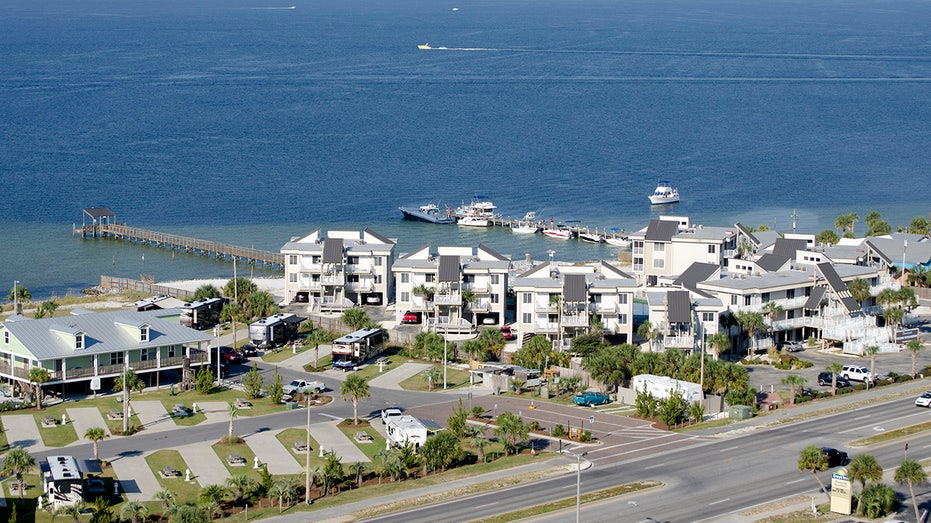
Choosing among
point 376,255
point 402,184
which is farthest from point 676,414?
point 402,184

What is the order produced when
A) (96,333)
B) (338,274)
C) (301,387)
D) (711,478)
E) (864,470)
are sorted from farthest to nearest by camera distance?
(338,274), (96,333), (301,387), (711,478), (864,470)

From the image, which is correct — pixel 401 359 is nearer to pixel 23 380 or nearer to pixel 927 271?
pixel 23 380

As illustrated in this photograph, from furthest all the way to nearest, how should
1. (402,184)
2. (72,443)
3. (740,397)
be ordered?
1. (402,184)
2. (740,397)
3. (72,443)

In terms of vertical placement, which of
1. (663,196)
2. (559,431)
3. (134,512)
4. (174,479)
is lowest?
(174,479)

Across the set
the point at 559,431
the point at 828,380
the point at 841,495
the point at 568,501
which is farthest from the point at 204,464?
the point at 828,380

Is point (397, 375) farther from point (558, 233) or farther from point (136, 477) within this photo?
point (558, 233)

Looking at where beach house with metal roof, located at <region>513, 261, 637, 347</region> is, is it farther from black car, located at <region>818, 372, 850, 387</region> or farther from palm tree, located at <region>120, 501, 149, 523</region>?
palm tree, located at <region>120, 501, 149, 523</region>

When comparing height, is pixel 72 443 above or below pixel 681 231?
below

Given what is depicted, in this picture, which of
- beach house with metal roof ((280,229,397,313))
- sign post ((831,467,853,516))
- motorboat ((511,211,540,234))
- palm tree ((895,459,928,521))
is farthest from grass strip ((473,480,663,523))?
motorboat ((511,211,540,234))
